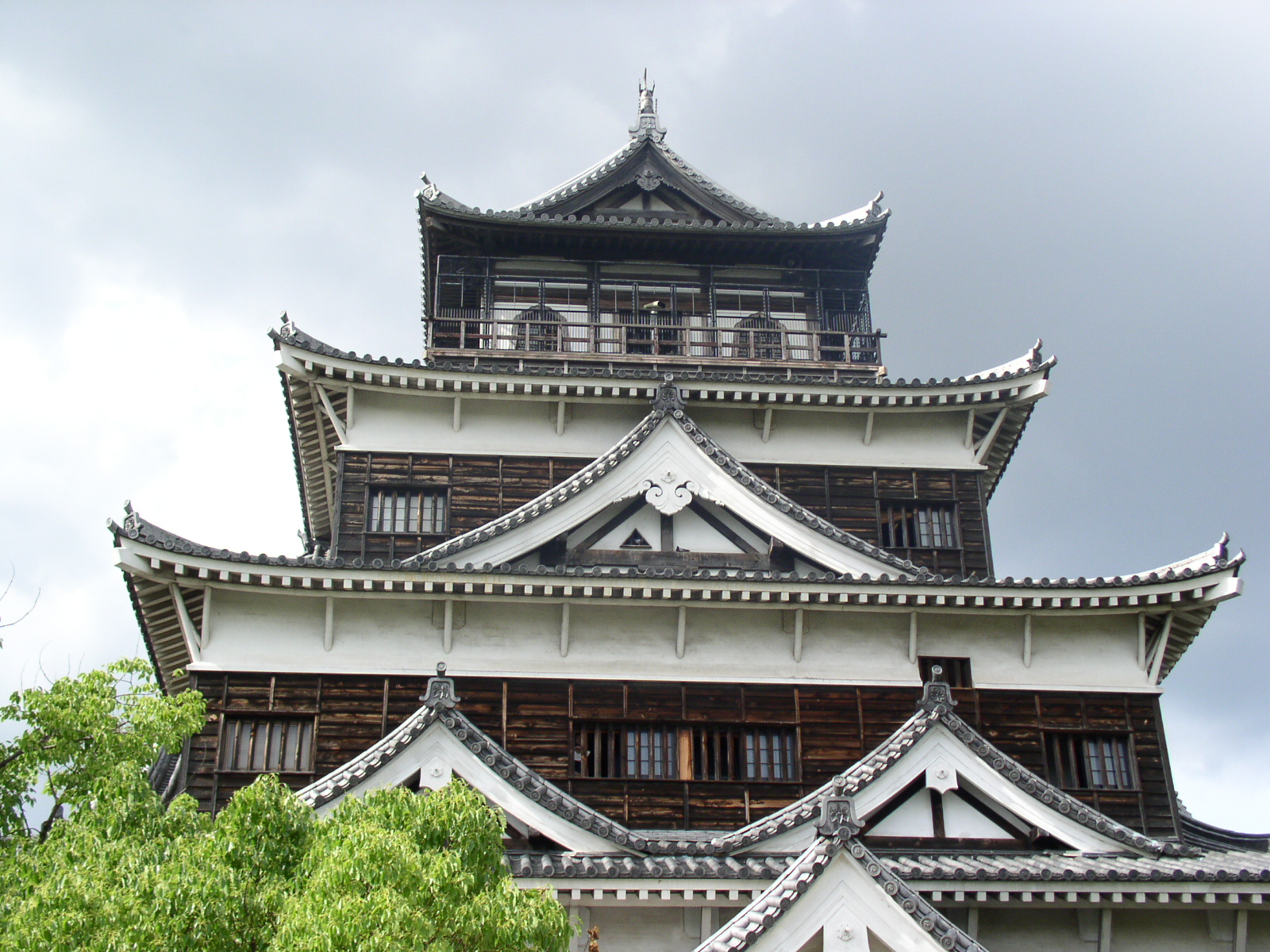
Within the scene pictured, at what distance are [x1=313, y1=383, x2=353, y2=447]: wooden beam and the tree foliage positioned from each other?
11.3m

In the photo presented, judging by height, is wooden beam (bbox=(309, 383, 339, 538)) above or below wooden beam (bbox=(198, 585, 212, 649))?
above

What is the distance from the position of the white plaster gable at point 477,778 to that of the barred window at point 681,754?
2.87 m

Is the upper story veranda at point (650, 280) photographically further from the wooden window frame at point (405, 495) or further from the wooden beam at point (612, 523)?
the wooden beam at point (612, 523)

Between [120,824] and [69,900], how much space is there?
1.26m

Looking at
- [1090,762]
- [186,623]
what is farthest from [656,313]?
[1090,762]

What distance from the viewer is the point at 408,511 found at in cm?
2181

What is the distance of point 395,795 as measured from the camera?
1044cm

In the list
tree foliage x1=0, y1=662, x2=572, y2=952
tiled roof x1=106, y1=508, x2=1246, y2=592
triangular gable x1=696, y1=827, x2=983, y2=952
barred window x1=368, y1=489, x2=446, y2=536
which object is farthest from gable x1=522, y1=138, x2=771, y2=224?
tree foliage x1=0, y1=662, x2=572, y2=952

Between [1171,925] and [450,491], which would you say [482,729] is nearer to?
[450,491]

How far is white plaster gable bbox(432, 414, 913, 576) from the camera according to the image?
63.6 ft

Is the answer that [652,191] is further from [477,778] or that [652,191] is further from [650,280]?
[477,778]

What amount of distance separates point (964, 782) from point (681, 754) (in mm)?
4180

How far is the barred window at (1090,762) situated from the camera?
62.4 ft

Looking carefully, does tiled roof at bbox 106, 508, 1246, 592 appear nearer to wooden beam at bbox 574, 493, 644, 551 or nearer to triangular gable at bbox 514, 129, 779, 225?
wooden beam at bbox 574, 493, 644, 551
